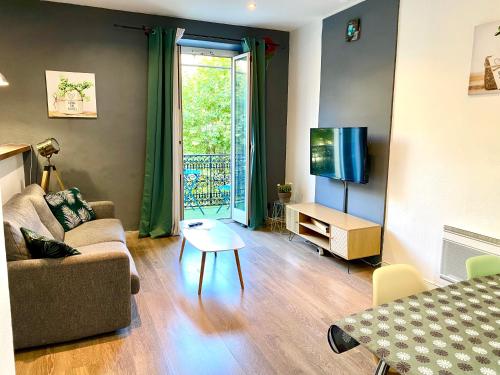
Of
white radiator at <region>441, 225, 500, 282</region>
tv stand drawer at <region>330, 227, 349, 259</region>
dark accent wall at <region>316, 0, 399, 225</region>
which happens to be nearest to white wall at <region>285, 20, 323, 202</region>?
dark accent wall at <region>316, 0, 399, 225</region>

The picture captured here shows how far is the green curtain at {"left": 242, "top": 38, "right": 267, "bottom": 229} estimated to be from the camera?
4.97m

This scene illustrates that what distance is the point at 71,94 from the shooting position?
423cm

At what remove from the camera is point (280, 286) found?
3.35 m

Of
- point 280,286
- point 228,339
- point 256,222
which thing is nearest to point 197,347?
point 228,339

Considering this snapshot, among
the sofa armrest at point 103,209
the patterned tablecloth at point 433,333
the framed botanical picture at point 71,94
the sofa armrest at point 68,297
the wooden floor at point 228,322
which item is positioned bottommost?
the wooden floor at point 228,322

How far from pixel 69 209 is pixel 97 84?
1.65 meters

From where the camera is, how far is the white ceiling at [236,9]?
13.1 ft

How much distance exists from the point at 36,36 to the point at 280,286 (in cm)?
376

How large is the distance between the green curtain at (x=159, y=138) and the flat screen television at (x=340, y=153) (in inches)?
73.2

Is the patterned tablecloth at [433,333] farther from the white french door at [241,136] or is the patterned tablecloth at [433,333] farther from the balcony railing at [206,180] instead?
the balcony railing at [206,180]

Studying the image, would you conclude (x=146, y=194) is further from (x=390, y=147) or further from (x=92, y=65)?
(x=390, y=147)

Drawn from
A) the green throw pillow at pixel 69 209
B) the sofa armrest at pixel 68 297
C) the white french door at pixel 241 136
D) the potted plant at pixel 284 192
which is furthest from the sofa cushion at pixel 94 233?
the potted plant at pixel 284 192

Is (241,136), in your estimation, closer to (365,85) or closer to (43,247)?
(365,85)

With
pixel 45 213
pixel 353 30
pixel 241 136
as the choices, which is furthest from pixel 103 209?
pixel 353 30
